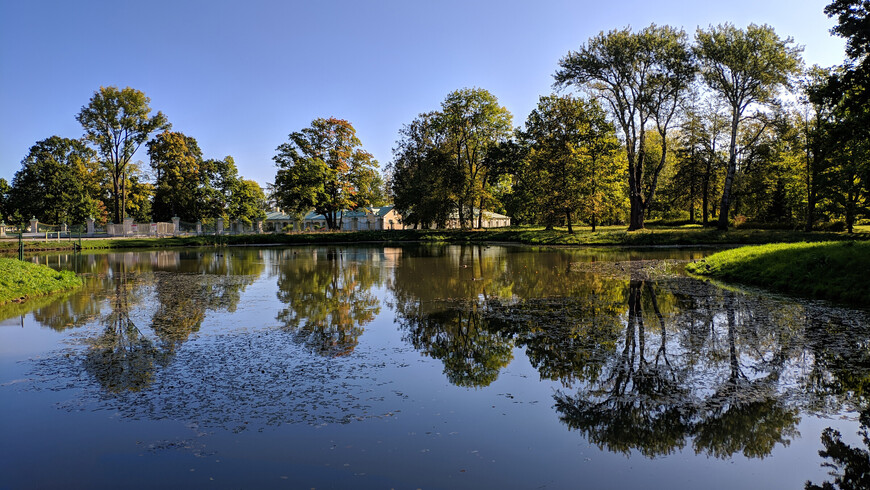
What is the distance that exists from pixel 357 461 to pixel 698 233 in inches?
1445

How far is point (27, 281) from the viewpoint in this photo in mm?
15266

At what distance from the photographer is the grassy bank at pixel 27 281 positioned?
14.2 m

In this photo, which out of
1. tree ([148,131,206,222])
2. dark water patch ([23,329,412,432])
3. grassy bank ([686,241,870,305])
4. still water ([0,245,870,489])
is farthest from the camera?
tree ([148,131,206,222])

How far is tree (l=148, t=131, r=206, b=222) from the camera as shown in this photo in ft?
203

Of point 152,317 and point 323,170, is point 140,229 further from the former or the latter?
point 152,317

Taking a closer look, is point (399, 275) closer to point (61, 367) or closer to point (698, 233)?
point (61, 367)

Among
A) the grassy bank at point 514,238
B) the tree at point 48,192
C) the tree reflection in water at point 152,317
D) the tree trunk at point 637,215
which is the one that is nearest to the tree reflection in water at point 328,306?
the tree reflection in water at point 152,317

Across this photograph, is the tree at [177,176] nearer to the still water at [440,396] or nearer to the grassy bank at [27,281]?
the grassy bank at [27,281]

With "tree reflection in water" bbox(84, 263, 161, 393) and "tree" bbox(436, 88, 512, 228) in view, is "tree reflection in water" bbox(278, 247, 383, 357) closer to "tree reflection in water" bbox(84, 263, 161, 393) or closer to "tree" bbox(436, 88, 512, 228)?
"tree reflection in water" bbox(84, 263, 161, 393)

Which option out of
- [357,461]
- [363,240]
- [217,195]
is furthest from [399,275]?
[217,195]

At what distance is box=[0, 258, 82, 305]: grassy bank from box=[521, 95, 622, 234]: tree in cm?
3438

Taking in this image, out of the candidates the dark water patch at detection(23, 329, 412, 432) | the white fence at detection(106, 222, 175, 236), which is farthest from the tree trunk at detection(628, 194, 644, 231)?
the white fence at detection(106, 222, 175, 236)

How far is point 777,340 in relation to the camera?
8383 mm

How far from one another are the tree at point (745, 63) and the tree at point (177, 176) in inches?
2230
